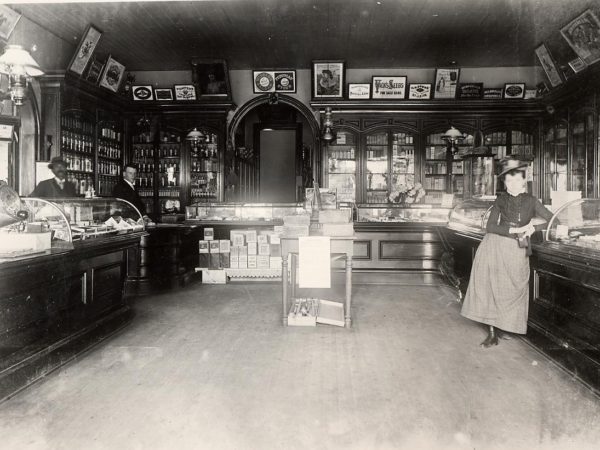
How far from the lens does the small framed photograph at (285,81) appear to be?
9.05m

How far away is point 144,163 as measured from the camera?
9156mm

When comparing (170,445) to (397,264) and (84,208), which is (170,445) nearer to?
(84,208)

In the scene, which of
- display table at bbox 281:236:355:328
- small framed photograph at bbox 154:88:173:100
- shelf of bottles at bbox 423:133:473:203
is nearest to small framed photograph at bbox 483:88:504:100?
shelf of bottles at bbox 423:133:473:203

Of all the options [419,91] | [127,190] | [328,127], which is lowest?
[127,190]

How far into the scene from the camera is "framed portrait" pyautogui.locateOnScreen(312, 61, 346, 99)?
8547mm

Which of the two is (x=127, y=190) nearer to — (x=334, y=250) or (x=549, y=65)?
(x=334, y=250)

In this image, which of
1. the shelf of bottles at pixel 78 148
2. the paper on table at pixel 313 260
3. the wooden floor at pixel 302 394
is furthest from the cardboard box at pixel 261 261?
the shelf of bottles at pixel 78 148

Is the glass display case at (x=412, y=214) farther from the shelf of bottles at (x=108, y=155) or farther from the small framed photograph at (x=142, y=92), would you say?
the small framed photograph at (x=142, y=92)

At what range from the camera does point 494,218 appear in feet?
12.4

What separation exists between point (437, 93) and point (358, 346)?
262 inches

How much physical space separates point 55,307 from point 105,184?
5.68 m

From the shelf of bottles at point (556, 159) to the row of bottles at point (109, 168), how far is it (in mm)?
8115

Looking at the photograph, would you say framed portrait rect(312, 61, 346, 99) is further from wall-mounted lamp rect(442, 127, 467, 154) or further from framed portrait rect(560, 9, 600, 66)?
framed portrait rect(560, 9, 600, 66)

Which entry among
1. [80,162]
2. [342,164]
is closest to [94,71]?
[80,162]
